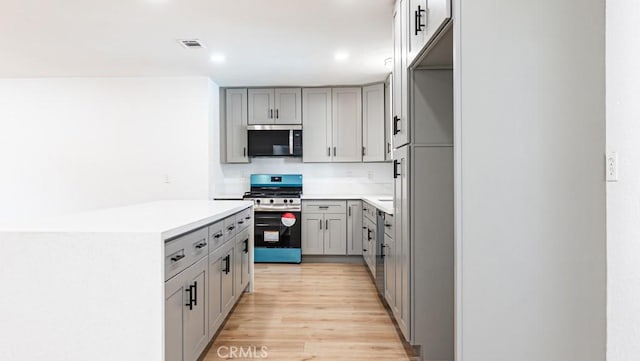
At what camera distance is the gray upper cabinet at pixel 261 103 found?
5.52 m

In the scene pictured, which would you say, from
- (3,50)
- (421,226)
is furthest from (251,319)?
(3,50)

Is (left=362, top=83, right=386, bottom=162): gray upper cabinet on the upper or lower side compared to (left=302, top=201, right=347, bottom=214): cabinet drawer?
upper

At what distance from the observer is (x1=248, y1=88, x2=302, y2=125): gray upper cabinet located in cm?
551

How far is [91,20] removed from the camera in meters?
3.27

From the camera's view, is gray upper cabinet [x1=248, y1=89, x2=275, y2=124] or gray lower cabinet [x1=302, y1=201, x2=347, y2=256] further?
gray upper cabinet [x1=248, y1=89, x2=275, y2=124]

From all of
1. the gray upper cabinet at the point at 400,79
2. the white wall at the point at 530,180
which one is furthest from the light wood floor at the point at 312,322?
the gray upper cabinet at the point at 400,79

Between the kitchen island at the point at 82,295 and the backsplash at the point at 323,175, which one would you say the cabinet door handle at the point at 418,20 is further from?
the backsplash at the point at 323,175

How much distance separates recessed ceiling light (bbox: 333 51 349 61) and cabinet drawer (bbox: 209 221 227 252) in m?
2.29

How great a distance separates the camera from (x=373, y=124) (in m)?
5.46

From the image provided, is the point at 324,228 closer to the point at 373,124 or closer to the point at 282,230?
the point at 282,230

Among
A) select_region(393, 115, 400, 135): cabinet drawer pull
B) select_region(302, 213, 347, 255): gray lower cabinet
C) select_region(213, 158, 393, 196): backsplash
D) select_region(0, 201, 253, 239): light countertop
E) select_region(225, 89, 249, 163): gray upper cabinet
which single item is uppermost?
select_region(225, 89, 249, 163): gray upper cabinet

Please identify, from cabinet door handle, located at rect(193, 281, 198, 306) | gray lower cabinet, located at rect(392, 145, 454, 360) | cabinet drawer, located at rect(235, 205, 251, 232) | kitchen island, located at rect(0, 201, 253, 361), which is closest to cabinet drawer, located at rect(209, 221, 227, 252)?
cabinet door handle, located at rect(193, 281, 198, 306)
